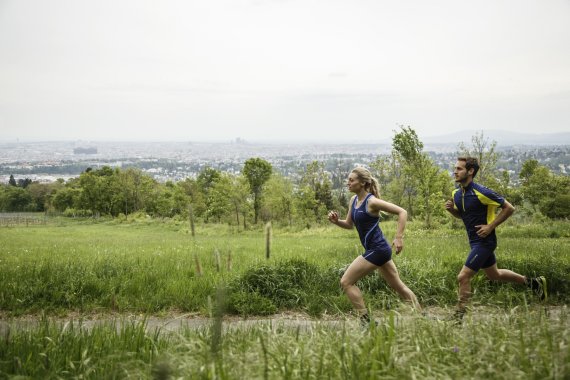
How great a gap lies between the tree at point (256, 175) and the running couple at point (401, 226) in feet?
162

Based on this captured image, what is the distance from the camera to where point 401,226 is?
18.3 feet

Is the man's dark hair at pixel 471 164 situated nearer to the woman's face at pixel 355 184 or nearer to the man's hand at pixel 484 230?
the man's hand at pixel 484 230

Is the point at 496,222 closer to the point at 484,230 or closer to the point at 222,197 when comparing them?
the point at 484,230

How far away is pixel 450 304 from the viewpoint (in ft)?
24.0

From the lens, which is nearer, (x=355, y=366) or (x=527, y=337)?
(x=355, y=366)

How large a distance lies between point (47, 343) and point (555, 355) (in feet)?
14.5

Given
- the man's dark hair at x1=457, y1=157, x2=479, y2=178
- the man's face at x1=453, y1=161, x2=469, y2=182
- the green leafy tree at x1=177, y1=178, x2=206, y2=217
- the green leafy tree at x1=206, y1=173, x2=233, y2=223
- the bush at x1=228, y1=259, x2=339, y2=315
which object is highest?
the man's dark hair at x1=457, y1=157, x2=479, y2=178

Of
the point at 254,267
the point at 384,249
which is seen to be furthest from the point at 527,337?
the point at 254,267

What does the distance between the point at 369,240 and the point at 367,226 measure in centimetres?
21

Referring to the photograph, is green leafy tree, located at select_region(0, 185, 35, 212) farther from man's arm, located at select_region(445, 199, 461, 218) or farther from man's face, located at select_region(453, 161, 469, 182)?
man's face, located at select_region(453, 161, 469, 182)

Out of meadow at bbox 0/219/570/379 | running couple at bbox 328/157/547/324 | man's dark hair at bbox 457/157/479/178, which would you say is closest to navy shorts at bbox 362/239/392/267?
running couple at bbox 328/157/547/324

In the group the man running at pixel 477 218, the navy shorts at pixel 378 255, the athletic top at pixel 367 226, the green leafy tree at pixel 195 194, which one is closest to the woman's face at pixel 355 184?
the athletic top at pixel 367 226

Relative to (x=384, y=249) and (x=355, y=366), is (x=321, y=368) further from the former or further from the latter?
(x=384, y=249)

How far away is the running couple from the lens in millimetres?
5691
